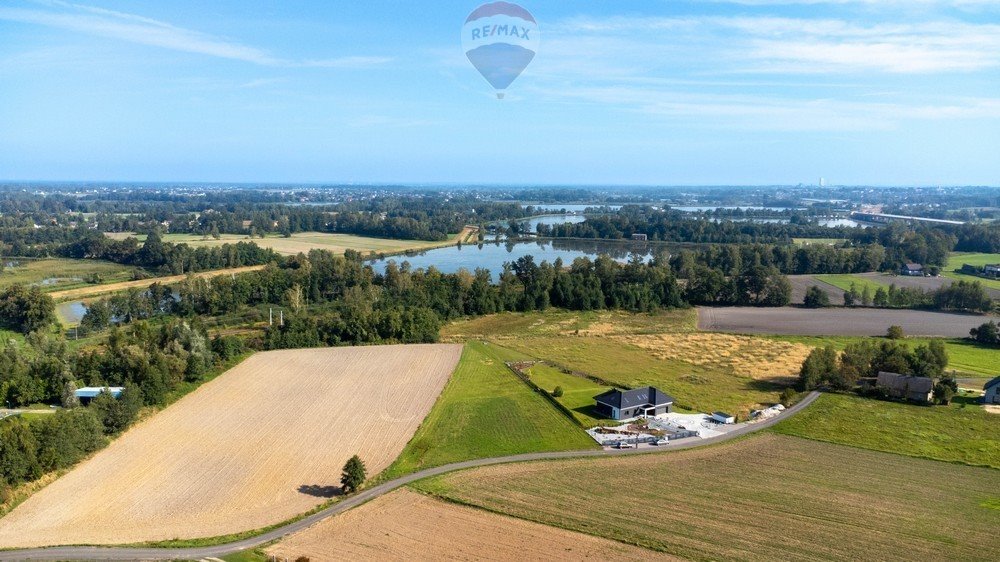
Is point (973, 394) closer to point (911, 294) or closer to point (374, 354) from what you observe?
point (911, 294)

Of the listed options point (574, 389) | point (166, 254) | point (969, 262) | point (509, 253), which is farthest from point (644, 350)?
point (969, 262)

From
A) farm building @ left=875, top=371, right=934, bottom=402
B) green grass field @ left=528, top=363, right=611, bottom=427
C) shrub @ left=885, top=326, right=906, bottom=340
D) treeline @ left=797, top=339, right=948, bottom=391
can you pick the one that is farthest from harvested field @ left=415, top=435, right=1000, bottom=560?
shrub @ left=885, top=326, right=906, bottom=340

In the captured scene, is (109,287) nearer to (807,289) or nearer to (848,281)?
(807,289)

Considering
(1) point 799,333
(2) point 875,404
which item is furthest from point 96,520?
(1) point 799,333

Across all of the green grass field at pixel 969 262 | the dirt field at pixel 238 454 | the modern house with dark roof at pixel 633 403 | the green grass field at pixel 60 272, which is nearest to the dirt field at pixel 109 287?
the green grass field at pixel 60 272

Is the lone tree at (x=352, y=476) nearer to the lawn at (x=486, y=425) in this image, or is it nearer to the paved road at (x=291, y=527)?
the paved road at (x=291, y=527)

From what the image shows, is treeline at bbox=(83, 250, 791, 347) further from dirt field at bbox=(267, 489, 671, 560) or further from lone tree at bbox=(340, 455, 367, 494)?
dirt field at bbox=(267, 489, 671, 560)
